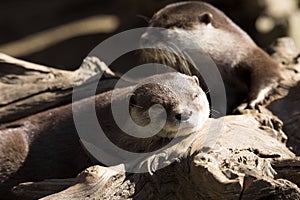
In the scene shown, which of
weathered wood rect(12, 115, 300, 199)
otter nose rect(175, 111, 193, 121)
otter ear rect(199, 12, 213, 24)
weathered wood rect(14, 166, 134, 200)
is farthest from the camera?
otter ear rect(199, 12, 213, 24)

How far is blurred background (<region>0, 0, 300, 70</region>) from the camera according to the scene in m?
5.10

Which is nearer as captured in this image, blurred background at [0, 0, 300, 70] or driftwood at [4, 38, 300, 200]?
driftwood at [4, 38, 300, 200]

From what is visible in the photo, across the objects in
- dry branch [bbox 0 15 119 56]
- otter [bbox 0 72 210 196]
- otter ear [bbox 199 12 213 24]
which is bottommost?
dry branch [bbox 0 15 119 56]

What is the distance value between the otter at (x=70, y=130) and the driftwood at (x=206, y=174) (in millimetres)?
120

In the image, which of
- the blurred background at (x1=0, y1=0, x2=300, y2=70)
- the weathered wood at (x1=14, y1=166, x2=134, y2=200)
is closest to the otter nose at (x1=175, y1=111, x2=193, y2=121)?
the weathered wood at (x1=14, y1=166, x2=134, y2=200)

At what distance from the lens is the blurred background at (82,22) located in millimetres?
5098

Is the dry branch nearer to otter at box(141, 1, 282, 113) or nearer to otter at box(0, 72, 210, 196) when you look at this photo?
otter at box(141, 1, 282, 113)

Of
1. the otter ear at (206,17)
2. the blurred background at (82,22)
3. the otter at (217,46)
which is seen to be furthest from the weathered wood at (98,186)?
the blurred background at (82,22)

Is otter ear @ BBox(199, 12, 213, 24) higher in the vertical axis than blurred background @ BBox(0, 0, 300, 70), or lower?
higher

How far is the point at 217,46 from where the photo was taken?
358 centimetres

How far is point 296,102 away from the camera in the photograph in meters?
3.23

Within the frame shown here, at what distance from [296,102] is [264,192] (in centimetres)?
92

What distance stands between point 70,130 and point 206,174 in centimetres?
95

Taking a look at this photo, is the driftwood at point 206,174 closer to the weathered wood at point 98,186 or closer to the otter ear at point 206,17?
the weathered wood at point 98,186
